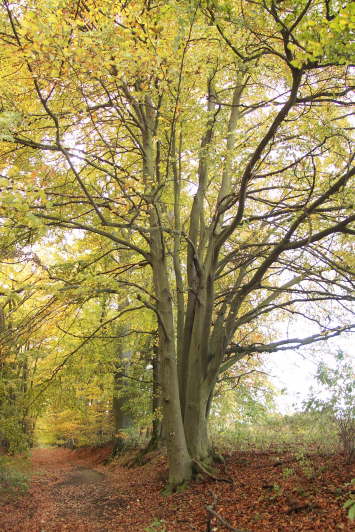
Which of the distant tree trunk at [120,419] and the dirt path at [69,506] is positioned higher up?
the distant tree trunk at [120,419]

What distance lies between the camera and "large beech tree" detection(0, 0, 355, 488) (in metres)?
4.39

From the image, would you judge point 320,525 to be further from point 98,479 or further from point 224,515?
point 98,479

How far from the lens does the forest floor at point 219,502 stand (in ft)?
15.0

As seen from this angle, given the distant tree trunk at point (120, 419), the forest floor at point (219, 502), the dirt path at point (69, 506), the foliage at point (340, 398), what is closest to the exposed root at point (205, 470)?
the forest floor at point (219, 502)

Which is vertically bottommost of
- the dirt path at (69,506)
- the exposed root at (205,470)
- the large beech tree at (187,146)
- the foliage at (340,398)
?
the dirt path at (69,506)

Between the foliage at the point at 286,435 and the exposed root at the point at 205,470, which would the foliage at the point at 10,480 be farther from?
the exposed root at the point at 205,470

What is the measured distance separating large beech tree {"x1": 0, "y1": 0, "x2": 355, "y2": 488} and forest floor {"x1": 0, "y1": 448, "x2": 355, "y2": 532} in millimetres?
862

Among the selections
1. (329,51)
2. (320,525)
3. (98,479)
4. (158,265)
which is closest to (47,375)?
(158,265)

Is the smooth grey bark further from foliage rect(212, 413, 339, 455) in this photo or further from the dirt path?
foliage rect(212, 413, 339, 455)

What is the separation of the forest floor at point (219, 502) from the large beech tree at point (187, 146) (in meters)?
0.86

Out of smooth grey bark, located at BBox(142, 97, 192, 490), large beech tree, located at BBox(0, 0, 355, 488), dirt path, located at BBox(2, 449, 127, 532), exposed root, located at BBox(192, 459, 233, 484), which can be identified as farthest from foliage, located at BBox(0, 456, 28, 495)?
exposed root, located at BBox(192, 459, 233, 484)

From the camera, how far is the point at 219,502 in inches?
222

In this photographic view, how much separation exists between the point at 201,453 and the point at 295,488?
2.60 meters

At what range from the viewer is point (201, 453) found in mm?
7367
